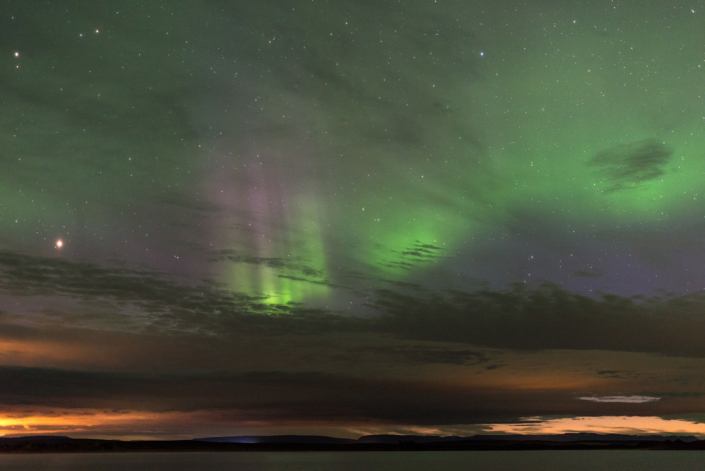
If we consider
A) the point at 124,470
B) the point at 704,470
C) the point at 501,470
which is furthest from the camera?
the point at 124,470

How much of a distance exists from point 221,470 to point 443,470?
148 feet

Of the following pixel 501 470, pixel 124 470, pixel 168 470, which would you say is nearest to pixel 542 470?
pixel 501 470

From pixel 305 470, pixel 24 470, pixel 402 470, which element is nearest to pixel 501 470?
pixel 402 470

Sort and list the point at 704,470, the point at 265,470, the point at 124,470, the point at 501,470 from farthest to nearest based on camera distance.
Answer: the point at 265,470 → the point at 124,470 → the point at 501,470 → the point at 704,470

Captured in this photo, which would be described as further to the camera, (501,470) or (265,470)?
(265,470)

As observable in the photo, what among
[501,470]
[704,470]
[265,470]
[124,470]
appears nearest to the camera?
[704,470]

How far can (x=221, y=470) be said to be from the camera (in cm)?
11588

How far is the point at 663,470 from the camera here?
104125 millimetres

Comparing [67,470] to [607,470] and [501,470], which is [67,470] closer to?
[501,470]

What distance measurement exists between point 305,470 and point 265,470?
46.1ft

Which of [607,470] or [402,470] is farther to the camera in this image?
[402,470]

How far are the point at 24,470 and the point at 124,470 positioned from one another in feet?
70.4

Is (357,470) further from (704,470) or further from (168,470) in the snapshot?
(704,470)

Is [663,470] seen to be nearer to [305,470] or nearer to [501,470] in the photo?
[501,470]
